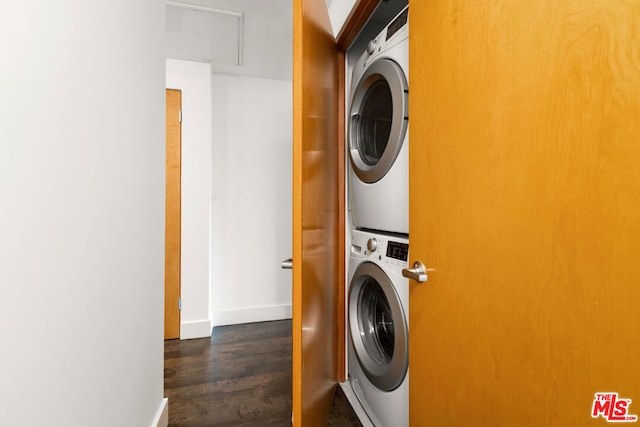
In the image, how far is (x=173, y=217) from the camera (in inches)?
95.2

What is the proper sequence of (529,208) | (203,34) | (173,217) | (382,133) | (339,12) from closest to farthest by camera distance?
(529,208) < (382,133) < (339,12) < (203,34) < (173,217)

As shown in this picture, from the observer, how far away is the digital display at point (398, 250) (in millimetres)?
1127

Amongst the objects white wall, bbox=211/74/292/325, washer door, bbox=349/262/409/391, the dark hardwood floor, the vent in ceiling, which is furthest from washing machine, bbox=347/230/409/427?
the vent in ceiling

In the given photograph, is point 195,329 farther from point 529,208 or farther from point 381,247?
point 529,208

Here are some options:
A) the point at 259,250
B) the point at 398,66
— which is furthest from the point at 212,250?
the point at 398,66

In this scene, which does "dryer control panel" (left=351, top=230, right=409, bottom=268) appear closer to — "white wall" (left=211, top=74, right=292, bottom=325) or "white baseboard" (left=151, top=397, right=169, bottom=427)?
"white baseboard" (left=151, top=397, right=169, bottom=427)

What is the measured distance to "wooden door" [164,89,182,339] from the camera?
7.81ft

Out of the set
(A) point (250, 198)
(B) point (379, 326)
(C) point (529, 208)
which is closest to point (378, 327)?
(B) point (379, 326)

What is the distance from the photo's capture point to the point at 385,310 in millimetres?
1379

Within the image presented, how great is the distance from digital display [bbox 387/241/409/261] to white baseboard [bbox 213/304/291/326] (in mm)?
1865

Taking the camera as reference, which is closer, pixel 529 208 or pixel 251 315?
pixel 529 208

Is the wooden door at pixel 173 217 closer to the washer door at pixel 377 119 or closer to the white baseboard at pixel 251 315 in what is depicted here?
the white baseboard at pixel 251 315

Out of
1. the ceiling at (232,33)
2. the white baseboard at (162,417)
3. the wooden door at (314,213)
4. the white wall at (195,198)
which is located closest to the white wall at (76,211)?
the white baseboard at (162,417)

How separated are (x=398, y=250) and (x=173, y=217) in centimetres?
195
